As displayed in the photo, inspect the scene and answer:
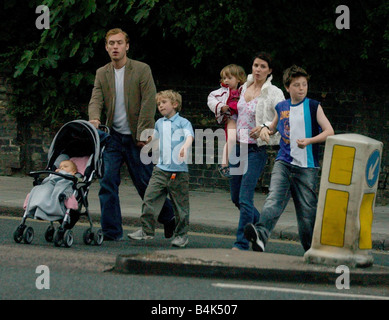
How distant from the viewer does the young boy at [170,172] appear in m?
8.77

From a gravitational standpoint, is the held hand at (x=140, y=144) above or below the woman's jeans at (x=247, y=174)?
above

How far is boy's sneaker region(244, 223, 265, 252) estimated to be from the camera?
25.0 ft

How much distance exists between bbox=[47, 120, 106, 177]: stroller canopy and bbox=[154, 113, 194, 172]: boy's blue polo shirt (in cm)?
62

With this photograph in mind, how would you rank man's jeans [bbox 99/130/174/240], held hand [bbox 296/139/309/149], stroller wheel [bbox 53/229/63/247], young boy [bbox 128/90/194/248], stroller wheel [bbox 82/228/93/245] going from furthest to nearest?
man's jeans [bbox 99/130/174/240], young boy [bbox 128/90/194/248], stroller wheel [bbox 82/228/93/245], stroller wheel [bbox 53/229/63/247], held hand [bbox 296/139/309/149]

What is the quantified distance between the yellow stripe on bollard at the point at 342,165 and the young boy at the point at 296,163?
46 centimetres

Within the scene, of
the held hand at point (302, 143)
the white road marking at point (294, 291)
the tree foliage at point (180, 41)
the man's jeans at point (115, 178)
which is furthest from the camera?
the tree foliage at point (180, 41)

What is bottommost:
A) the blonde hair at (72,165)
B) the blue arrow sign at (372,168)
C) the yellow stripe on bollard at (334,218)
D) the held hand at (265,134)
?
the yellow stripe on bollard at (334,218)

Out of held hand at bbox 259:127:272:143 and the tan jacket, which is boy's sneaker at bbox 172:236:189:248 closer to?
the tan jacket

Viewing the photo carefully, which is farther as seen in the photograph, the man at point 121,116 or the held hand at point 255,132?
the man at point 121,116

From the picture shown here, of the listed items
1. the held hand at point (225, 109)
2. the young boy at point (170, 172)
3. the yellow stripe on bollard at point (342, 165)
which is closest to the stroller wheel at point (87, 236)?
the young boy at point (170, 172)

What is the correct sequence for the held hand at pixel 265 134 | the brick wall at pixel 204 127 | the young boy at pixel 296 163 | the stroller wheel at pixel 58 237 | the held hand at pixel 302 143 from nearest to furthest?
1. the held hand at pixel 302 143
2. the young boy at pixel 296 163
3. the held hand at pixel 265 134
4. the stroller wheel at pixel 58 237
5. the brick wall at pixel 204 127

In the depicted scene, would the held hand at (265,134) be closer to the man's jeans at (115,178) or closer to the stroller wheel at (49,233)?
the man's jeans at (115,178)

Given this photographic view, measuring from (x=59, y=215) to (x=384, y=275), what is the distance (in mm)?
3022

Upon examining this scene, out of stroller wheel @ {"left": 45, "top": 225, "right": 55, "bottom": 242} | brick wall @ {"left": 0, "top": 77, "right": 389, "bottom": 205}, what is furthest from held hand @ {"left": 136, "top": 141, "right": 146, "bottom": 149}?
brick wall @ {"left": 0, "top": 77, "right": 389, "bottom": 205}
